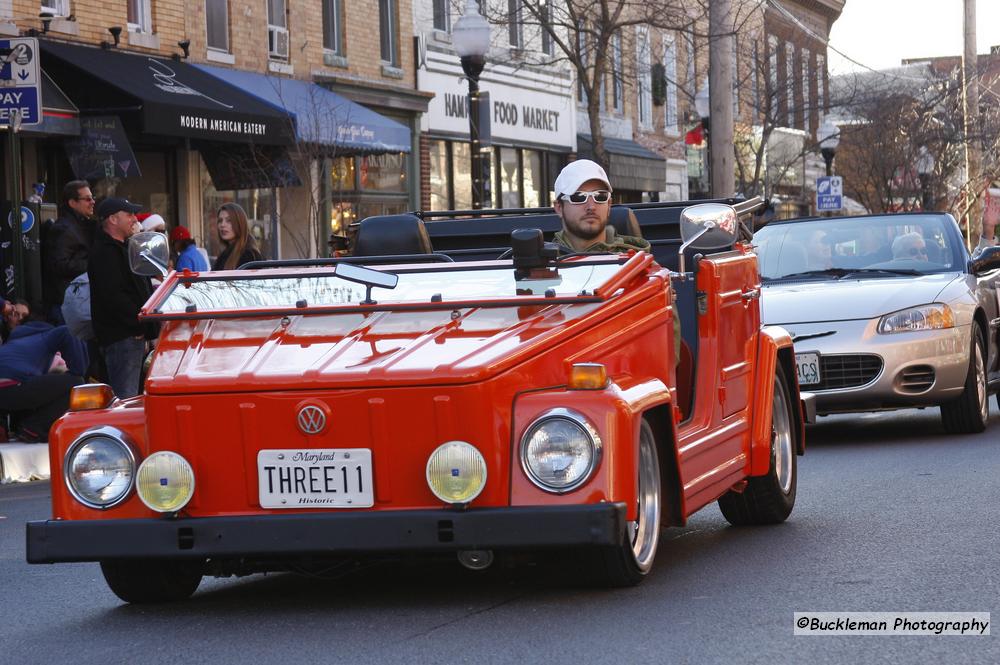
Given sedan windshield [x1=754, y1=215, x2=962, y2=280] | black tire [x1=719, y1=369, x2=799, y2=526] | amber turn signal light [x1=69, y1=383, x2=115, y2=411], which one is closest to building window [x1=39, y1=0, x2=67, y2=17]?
sedan windshield [x1=754, y1=215, x2=962, y2=280]

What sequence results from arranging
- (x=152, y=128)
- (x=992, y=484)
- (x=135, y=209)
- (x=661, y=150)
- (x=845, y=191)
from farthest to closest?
(x=845, y=191) → (x=661, y=150) → (x=152, y=128) → (x=135, y=209) → (x=992, y=484)

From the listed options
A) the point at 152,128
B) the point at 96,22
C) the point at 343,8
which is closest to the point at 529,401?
the point at 152,128

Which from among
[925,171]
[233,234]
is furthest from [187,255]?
[925,171]

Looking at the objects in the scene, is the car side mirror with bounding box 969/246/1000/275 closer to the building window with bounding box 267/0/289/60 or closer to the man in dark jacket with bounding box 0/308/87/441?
the man in dark jacket with bounding box 0/308/87/441

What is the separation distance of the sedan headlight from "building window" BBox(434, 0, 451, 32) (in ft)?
58.8

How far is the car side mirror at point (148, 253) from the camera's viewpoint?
23.7 feet

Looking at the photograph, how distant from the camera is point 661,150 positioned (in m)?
40.9

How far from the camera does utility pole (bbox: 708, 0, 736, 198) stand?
22641mm

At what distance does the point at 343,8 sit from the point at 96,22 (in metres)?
6.68

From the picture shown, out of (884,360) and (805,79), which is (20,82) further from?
(805,79)

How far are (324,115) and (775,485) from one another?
15.5m

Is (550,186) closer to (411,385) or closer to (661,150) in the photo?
(661,150)

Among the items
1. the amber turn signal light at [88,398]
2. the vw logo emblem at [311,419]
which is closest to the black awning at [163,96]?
the amber turn signal light at [88,398]

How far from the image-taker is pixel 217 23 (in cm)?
2288
